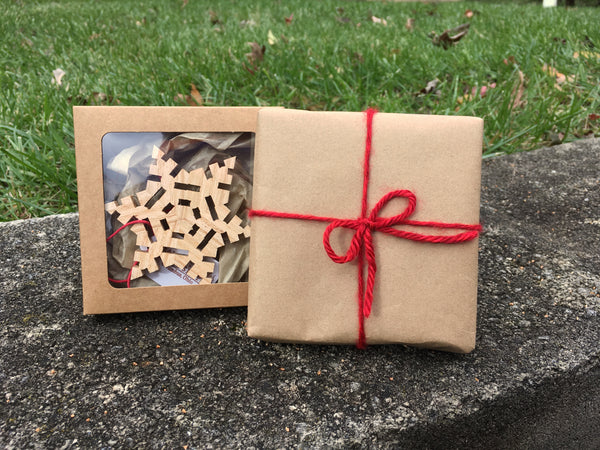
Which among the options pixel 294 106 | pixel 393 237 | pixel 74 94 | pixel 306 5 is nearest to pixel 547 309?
pixel 393 237

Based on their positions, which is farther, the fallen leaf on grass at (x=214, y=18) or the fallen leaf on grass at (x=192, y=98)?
the fallen leaf on grass at (x=214, y=18)

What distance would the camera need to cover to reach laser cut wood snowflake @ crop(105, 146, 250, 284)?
973 mm

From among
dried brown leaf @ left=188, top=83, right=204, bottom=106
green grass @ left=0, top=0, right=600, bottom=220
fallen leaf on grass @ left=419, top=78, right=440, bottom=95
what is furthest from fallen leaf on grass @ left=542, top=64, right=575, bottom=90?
dried brown leaf @ left=188, top=83, right=204, bottom=106

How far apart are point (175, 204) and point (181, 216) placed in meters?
0.03

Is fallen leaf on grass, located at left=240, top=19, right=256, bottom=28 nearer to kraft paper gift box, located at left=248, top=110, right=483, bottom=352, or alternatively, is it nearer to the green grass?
the green grass

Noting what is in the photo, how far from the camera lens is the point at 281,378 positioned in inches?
34.3

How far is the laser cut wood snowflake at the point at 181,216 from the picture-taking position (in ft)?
3.19

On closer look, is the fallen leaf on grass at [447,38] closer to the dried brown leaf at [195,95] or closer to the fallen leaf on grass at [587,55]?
the fallen leaf on grass at [587,55]

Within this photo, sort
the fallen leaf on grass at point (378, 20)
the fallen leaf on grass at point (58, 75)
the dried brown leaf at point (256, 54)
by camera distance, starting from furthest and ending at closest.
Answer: the fallen leaf on grass at point (378, 20), the dried brown leaf at point (256, 54), the fallen leaf on grass at point (58, 75)

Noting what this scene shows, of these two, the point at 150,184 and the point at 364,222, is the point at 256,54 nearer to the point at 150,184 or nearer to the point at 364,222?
the point at 150,184

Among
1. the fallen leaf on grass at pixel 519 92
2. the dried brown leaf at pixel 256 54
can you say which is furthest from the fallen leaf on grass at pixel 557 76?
the dried brown leaf at pixel 256 54

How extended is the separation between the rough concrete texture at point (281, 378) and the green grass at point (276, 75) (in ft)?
2.02

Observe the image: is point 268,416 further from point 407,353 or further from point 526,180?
point 526,180

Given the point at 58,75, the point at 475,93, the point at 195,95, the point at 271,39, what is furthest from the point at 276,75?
the point at 58,75
